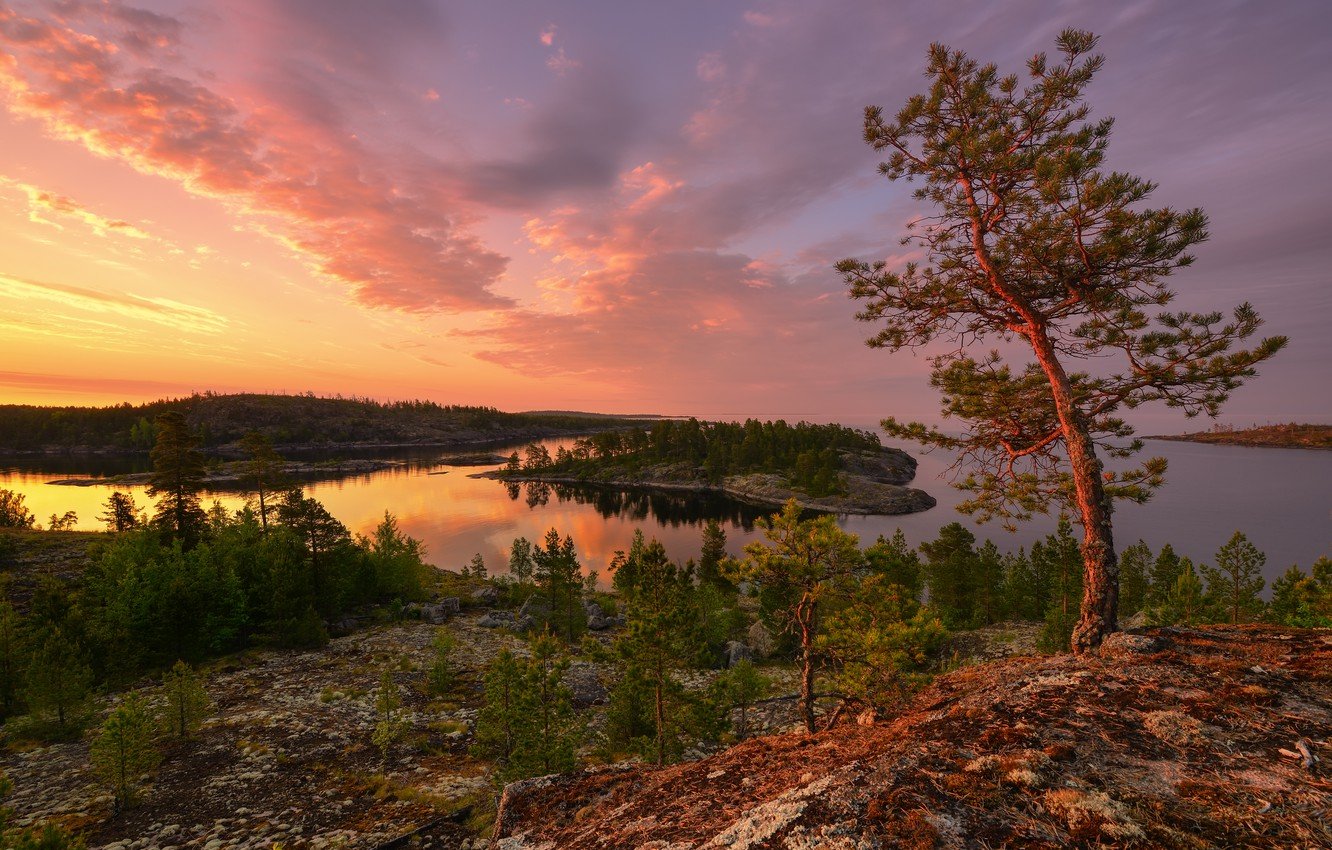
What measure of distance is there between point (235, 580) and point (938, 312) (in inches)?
1795

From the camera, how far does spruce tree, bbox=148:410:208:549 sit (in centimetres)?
3975

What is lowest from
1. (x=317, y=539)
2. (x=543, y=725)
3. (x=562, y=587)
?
(x=562, y=587)

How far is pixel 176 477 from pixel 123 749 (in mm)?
33522

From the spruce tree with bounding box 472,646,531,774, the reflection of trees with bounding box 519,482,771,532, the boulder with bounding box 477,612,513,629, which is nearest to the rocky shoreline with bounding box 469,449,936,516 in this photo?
the reflection of trees with bounding box 519,482,771,532

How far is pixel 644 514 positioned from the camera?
13325 cm

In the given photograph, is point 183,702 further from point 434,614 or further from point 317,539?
point 434,614

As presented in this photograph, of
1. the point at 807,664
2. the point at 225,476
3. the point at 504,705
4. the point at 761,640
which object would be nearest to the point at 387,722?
the point at 504,705

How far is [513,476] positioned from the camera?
7515 inches

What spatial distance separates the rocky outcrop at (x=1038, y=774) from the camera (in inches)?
176

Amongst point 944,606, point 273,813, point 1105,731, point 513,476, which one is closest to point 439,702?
point 273,813

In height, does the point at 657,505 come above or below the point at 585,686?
below

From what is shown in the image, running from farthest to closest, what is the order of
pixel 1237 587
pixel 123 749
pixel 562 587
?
pixel 562 587 → pixel 1237 587 → pixel 123 749

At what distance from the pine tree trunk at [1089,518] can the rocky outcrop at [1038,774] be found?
4.59 ft

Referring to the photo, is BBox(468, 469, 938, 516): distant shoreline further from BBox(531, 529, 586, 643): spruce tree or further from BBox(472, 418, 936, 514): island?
BBox(531, 529, 586, 643): spruce tree
